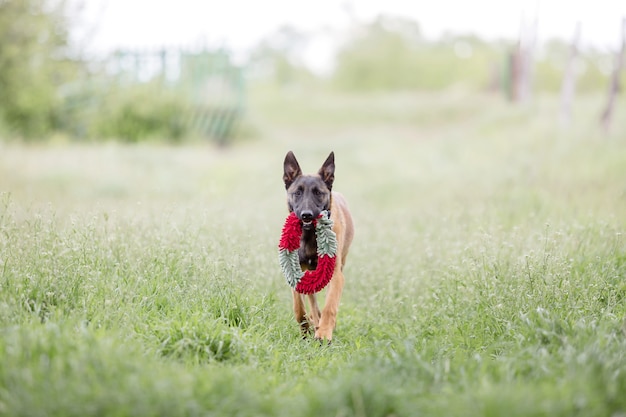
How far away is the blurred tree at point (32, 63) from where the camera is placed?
18.5m

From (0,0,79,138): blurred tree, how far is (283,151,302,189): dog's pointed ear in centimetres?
1480

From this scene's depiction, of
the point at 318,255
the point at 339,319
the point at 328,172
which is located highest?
the point at 328,172

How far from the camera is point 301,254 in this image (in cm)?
607

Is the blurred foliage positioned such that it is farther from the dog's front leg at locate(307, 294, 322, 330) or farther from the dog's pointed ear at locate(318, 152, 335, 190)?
the dog's front leg at locate(307, 294, 322, 330)

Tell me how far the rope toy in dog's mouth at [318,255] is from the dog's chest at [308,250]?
50mm

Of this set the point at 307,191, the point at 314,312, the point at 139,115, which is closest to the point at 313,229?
the point at 307,191

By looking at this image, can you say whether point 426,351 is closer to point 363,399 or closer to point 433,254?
point 363,399

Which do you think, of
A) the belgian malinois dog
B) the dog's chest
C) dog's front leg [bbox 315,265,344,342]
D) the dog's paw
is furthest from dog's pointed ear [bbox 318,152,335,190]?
the dog's paw

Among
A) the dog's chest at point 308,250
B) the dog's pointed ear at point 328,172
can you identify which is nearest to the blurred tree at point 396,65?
the dog's pointed ear at point 328,172

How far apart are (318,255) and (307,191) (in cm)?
57

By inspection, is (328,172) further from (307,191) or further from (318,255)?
(318,255)

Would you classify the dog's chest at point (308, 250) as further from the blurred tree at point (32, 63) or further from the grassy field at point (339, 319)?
the blurred tree at point (32, 63)

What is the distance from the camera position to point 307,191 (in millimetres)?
5973

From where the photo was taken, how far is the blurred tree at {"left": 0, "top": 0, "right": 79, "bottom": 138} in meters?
18.5
